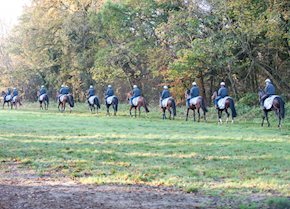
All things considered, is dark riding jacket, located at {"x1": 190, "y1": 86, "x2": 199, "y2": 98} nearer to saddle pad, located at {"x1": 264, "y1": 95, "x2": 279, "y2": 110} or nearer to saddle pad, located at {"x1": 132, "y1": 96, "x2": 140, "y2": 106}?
saddle pad, located at {"x1": 132, "y1": 96, "x2": 140, "y2": 106}

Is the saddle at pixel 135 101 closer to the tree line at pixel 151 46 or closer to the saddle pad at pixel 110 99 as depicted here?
the saddle pad at pixel 110 99

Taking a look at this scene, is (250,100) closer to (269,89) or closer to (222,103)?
(222,103)

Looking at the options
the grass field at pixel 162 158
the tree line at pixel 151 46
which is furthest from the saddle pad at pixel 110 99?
the grass field at pixel 162 158

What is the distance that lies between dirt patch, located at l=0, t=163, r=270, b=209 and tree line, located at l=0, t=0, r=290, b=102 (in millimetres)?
14129

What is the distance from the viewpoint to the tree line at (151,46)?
26.4 m

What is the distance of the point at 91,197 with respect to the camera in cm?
715

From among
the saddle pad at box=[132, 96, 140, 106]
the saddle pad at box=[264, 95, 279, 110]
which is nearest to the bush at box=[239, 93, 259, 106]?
the saddle pad at box=[132, 96, 140, 106]

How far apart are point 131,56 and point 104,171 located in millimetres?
29945

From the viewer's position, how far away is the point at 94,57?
43.3 meters

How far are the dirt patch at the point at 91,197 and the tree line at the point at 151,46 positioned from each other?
14129 mm

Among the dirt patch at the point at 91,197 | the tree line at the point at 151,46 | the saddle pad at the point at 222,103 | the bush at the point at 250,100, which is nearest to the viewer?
the dirt patch at the point at 91,197

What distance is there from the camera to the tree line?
86.7 ft

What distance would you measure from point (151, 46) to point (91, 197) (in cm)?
3025

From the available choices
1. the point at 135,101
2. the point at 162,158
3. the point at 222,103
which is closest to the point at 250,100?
the point at 222,103
